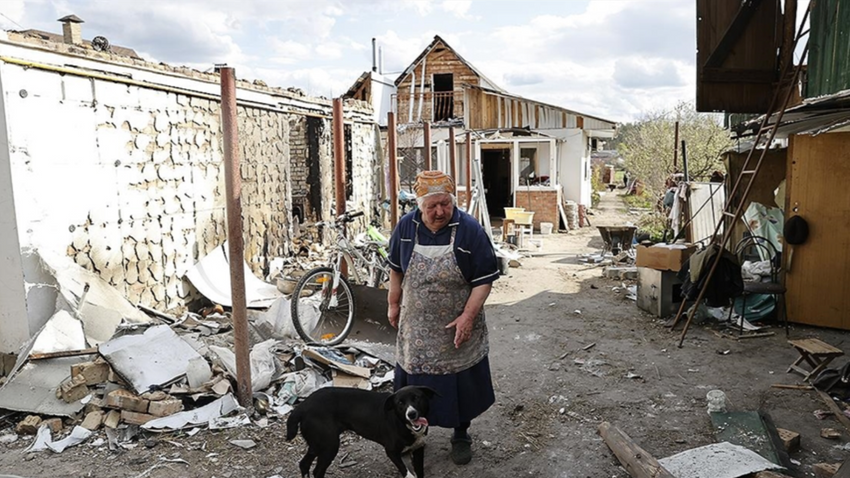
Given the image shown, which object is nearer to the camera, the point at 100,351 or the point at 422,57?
the point at 100,351

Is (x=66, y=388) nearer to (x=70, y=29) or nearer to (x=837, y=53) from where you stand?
(x=70, y=29)

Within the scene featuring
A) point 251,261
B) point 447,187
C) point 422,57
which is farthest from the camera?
point 422,57

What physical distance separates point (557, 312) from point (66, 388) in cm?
551

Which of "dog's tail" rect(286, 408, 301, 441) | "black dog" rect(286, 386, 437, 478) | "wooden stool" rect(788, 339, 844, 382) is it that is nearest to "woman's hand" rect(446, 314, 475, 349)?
"black dog" rect(286, 386, 437, 478)

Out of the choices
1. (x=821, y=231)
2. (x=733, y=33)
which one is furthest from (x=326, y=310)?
(x=821, y=231)

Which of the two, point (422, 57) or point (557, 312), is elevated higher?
point (422, 57)

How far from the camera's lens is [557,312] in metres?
7.56

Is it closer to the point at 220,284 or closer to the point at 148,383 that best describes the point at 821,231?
the point at 148,383

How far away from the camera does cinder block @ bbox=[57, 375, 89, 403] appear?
4.19 metres

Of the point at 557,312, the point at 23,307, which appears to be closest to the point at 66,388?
the point at 23,307

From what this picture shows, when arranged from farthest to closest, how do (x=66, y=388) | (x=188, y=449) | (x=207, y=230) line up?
(x=207, y=230) < (x=66, y=388) < (x=188, y=449)

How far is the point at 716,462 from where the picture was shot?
3.35 meters

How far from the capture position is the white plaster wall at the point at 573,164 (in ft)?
57.9

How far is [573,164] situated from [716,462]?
15.2 m
